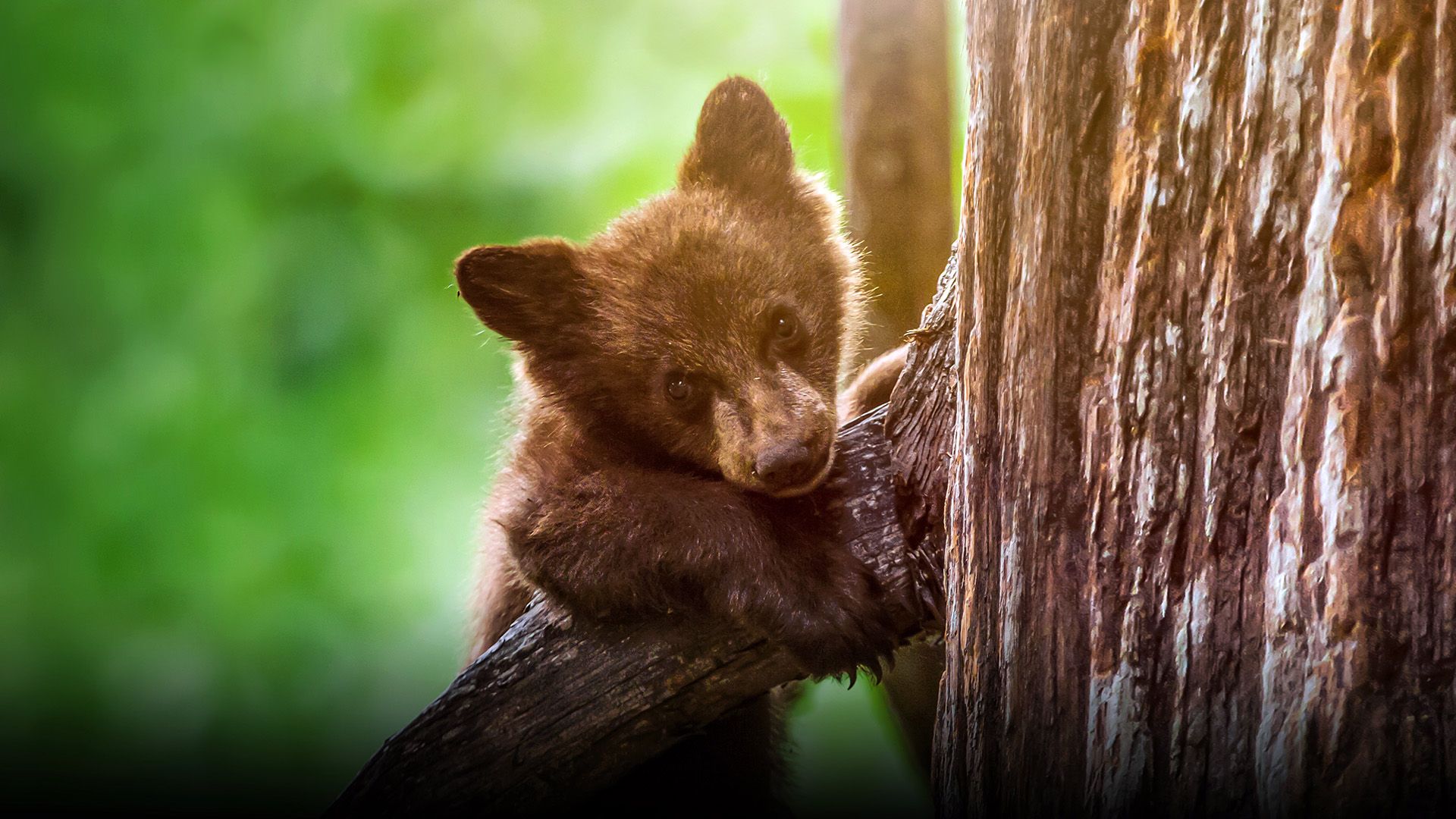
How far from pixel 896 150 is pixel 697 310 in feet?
4.03

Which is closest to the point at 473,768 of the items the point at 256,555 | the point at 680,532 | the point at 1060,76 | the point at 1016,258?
the point at 680,532

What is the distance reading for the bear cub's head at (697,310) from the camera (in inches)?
115

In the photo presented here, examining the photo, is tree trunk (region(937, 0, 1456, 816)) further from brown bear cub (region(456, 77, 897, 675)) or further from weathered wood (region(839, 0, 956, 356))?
weathered wood (region(839, 0, 956, 356))

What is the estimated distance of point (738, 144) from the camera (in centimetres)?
336

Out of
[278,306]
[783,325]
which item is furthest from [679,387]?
[278,306]

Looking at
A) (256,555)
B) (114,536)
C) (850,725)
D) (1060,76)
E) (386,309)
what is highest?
(386,309)

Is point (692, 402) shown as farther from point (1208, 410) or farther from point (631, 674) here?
point (1208, 410)

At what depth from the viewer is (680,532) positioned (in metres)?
2.61

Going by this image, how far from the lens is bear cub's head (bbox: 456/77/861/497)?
293 centimetres

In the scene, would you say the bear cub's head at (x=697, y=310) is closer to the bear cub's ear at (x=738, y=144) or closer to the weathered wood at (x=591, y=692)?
the bear cub's ear at (x=738, y=144)

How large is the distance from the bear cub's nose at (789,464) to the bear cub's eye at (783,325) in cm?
55

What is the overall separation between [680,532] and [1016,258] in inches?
45.6

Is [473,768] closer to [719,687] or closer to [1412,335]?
[719,687]

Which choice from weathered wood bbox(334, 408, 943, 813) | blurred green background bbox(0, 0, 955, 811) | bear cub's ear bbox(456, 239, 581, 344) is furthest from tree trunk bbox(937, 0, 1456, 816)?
blurred green background bbox(0, 0, 955, 811)
